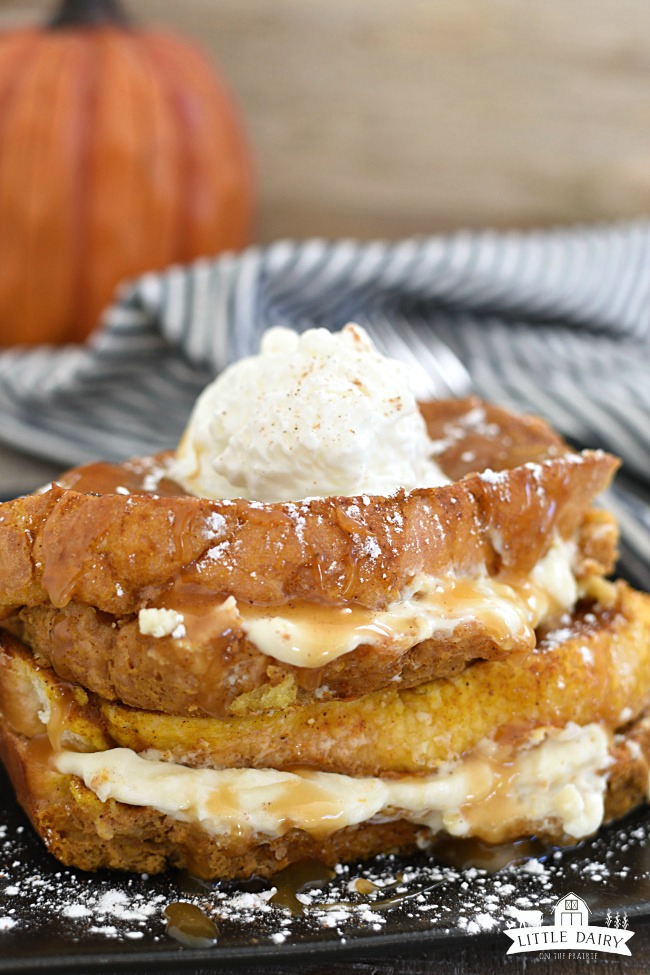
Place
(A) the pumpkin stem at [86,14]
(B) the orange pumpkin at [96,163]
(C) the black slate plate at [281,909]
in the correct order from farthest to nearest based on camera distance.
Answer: (A) the pumpkin stem at [86,14] < (B) the orange pumpkin at [96,163] < (C) the black slate plate at [281,909]

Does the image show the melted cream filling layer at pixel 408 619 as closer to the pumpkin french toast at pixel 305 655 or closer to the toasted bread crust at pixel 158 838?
the pumpkin french toast at pixel 305 655

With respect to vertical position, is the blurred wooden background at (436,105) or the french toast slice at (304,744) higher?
the blurred wooden background at (436,105)

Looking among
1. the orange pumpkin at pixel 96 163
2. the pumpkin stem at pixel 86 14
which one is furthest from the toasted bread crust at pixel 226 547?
the pumpkin stem at pixel 86 14

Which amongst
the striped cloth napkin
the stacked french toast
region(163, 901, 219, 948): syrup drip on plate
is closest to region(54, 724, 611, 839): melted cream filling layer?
the stacked french toast

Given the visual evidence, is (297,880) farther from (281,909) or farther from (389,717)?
(389,717)

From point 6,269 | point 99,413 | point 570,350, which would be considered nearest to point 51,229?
point 6,269

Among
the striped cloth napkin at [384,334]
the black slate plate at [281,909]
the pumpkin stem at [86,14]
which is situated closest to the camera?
the black slate plate at [281,909]
